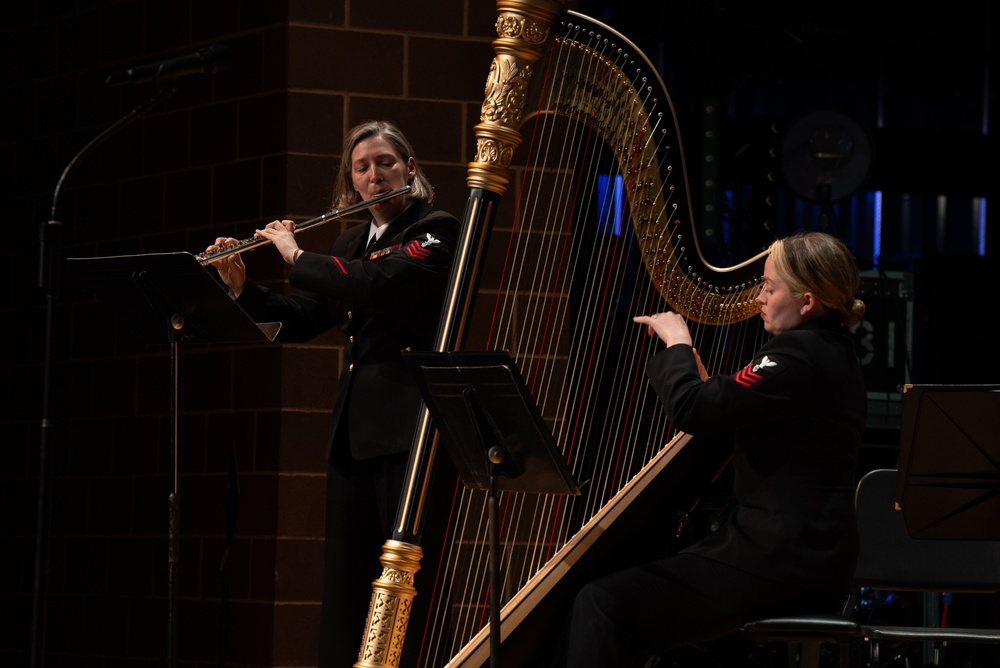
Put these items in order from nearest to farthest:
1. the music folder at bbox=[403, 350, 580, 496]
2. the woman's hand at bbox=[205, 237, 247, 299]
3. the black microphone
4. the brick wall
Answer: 1. the music folder at bbox=[403, 350, 580, 496]
2. the black microphone
3. the woman's hand at bbox=[205, 237, 247, 299]
4. the brick wall

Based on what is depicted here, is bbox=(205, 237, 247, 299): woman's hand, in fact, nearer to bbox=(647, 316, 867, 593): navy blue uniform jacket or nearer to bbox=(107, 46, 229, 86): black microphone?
bbox=(107, 46, 229, 86): black microphone

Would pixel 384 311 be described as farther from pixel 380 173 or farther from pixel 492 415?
pixel 492 415

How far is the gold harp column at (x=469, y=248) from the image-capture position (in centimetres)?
257

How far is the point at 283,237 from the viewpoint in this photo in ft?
9.75

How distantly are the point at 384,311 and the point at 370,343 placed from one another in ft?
0.29

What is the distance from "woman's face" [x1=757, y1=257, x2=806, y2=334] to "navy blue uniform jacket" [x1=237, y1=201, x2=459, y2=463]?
2.37 ft

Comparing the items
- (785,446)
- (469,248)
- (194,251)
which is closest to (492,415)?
A: (469,248)

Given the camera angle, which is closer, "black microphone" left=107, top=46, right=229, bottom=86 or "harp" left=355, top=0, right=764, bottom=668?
"harp" left=355, top=0, right=764, bottom=668

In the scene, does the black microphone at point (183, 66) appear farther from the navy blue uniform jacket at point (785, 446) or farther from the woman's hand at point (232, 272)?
the navy blue uniform jacket at point (785, 446)

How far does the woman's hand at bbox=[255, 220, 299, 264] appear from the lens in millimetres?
2957

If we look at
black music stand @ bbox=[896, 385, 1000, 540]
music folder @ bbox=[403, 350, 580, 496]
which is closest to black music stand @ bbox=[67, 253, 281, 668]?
Result: music folder @ bbox=[403, 350, 580, 496]

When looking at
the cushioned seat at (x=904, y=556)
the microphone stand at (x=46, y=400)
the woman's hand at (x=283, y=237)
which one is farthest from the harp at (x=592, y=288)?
the microphone stand at (x=46, y=400)

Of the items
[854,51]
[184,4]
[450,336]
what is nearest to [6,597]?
[184,4]

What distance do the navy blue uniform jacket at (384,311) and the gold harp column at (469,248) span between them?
0.93ft
